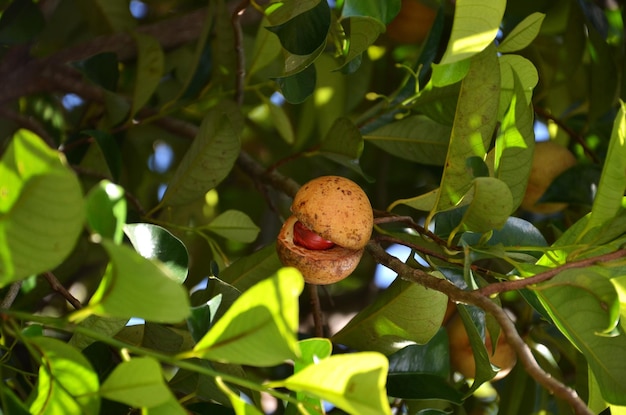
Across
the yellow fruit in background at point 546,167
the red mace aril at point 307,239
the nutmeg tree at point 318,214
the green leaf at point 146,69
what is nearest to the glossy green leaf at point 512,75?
the nutmeg tree at point 318,214

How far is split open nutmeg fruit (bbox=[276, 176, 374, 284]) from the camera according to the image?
85cm

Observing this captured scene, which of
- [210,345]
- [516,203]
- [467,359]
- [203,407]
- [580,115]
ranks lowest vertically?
[467,359]

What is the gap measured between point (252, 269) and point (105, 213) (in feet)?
1.29

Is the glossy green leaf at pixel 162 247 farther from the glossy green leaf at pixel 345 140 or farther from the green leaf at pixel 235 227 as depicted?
the glossy green leaf at pixel 345 140

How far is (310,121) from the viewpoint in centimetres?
141

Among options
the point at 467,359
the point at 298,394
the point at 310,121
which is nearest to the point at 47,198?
the point at 298,394

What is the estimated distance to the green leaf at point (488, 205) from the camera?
726 millimetres

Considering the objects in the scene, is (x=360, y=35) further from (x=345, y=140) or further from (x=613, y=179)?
(x=613, y=179)

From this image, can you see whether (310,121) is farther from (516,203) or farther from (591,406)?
(591,406)

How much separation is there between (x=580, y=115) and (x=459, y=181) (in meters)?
0.66

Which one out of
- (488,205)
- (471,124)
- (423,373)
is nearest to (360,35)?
(471,124)

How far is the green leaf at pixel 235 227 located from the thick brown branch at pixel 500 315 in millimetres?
190

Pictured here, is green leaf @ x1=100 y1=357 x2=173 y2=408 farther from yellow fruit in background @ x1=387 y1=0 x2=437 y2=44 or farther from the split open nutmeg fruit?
yellow fruit in background @ x1=387 y1=0 x2=437 y2=44

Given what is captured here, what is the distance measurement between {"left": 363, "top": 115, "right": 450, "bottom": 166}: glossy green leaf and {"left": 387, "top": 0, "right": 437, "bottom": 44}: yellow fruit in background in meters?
0.35
